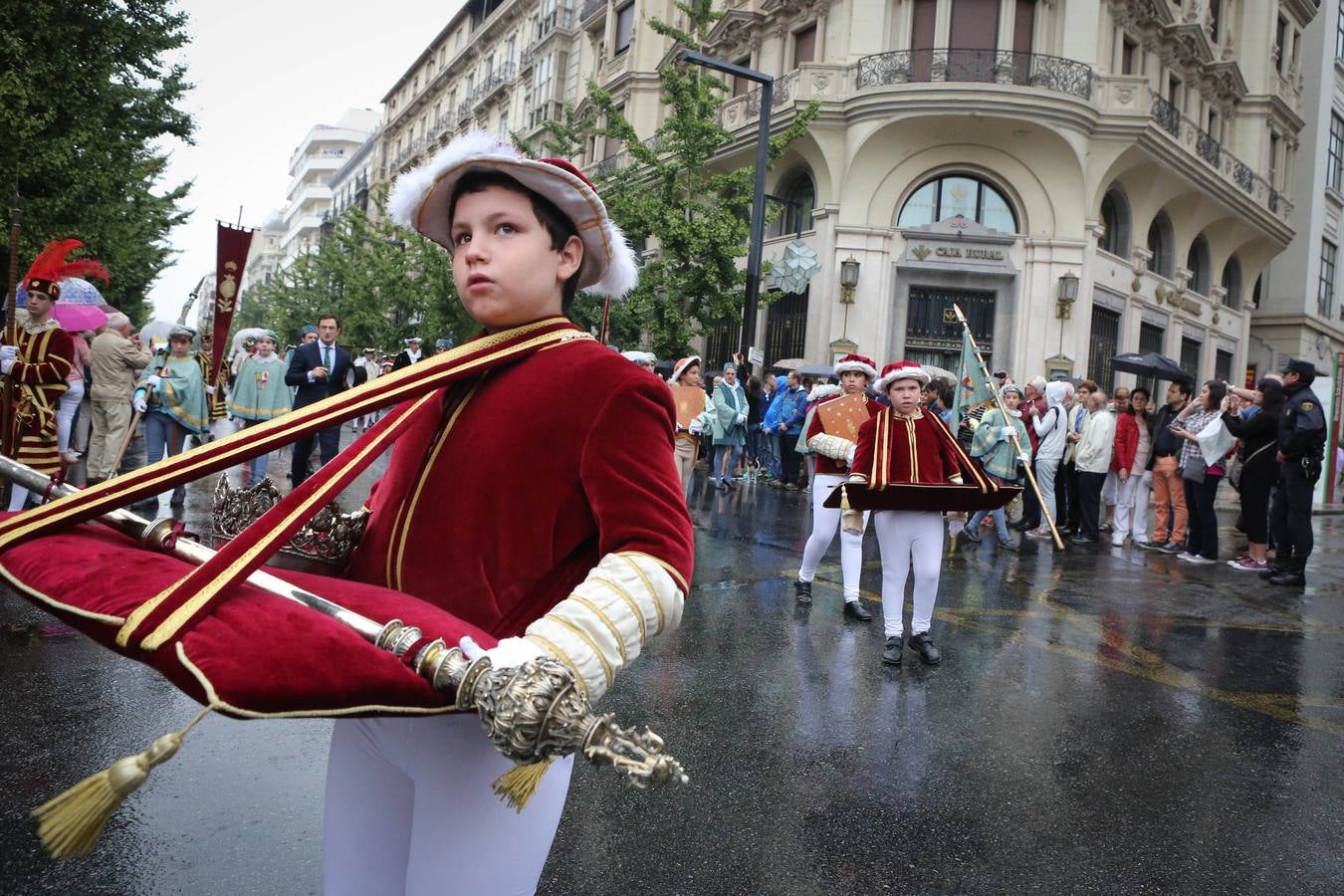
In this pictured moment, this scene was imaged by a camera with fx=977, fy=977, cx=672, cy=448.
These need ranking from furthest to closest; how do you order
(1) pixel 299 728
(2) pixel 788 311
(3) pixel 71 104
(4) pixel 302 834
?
1. (2) pixel 788 311
2. (3) pixel 71 104
3. (1) pixel 299 728
4. (4) pixel 302 834

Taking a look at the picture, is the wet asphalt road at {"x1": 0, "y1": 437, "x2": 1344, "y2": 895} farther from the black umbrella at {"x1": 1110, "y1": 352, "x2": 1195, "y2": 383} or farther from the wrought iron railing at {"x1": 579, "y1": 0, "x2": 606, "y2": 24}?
the wrought iron railing at {"x1": 579, "y1": 0, "x2": 606, "y2": 24}

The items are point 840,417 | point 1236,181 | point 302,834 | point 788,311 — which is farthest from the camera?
point 1236,181

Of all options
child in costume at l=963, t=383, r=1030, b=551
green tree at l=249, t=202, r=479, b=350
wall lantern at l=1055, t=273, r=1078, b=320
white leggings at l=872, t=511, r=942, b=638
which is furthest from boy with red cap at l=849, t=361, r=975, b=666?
green tree at l=249, t=202, r=479, b=350

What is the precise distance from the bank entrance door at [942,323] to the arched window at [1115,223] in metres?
4.37

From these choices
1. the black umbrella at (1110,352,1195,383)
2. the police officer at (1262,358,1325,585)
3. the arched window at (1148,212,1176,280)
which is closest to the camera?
the police officer at (1262,358,1325,585)

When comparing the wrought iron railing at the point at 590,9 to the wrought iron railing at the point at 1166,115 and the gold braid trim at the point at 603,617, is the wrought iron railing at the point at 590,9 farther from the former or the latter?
the gold braid trim at the point at 603,617

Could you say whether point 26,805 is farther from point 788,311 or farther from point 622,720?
point 788,311

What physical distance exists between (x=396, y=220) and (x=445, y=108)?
5628 centimetres

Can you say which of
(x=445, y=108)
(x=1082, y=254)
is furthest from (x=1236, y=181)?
(x=445, y=108)

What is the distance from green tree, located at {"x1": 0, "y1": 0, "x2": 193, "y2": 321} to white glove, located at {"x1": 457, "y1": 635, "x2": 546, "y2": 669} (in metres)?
16.2

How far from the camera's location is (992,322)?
23000 millimetres

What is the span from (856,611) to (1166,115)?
22803mm

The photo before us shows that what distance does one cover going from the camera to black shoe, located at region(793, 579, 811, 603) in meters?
7.23

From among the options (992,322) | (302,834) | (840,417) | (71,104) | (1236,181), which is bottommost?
(302,834)
